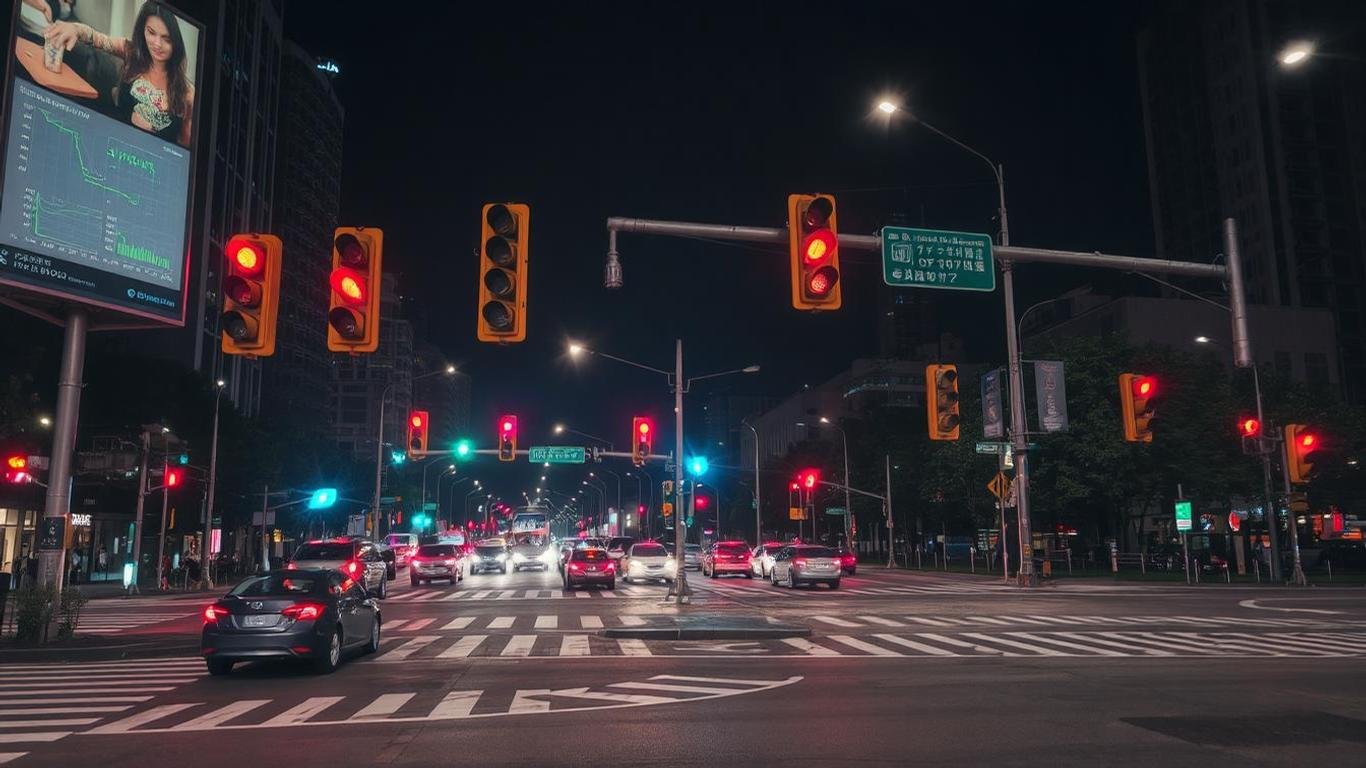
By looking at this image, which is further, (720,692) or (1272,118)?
(1272,118)

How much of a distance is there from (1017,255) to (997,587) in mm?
25046

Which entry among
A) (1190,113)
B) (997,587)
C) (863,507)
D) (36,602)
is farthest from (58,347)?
(1190,113)

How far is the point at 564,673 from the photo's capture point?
13844mm

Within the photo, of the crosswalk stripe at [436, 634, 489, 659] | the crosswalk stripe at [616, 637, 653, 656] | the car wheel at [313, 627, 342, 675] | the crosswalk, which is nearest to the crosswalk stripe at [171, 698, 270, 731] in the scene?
the crosswalk

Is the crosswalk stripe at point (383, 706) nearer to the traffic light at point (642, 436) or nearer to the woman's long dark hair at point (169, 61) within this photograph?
the woman's long dark hair at point (169, 61)

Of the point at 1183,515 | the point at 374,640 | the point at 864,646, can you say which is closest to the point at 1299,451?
the point at 864,646

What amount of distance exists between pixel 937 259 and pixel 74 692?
13008 mm

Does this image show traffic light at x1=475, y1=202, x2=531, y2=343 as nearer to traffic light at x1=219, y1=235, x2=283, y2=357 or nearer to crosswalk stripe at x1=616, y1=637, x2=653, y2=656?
traffic light at x1=219, y1=235, x2=283, y2=357

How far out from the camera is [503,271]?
11.9 m

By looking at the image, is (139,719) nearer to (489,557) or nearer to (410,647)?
(410,647)

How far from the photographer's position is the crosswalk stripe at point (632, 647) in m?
16.4

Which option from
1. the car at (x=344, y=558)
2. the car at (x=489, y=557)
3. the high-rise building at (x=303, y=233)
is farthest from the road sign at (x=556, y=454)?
the high-rise building at (x=303, y=233)

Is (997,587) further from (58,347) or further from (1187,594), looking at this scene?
(58,347)

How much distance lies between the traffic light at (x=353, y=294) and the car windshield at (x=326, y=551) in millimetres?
20139
